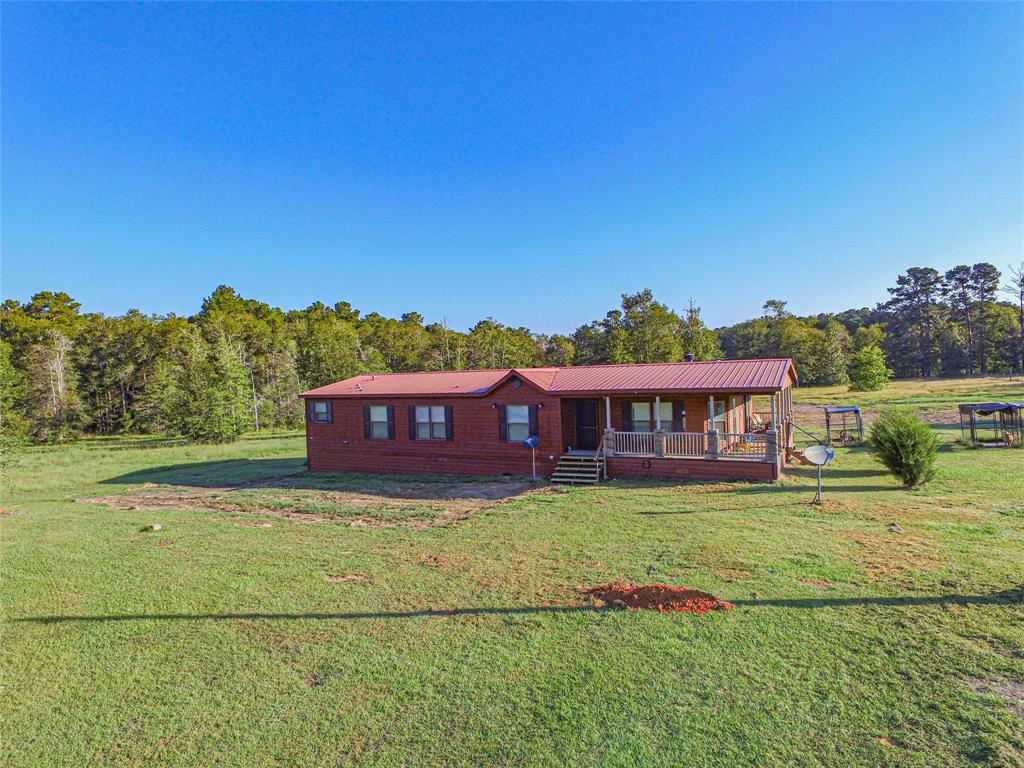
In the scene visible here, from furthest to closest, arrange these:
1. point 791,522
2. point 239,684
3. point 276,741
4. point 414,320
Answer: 1. point 414,320
2. point 791,522
3. point 239,684
4. point 276,741

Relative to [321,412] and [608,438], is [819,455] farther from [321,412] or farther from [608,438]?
[321,412]

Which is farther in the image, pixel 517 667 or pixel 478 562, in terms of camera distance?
pixel 478 562

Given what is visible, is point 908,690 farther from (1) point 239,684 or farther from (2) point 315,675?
(1) point 239,684

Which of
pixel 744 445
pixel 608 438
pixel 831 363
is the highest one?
pixel 831 363

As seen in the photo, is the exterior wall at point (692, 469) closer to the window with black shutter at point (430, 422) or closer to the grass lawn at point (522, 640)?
the grass lawn at point (522, 640)

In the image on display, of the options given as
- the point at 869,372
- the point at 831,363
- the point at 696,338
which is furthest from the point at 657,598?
the point at 831,363

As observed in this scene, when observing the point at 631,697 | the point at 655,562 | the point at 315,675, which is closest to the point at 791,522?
the point at 655,562

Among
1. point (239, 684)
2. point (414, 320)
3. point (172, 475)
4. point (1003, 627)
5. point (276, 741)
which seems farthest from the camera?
point (414, 320)
